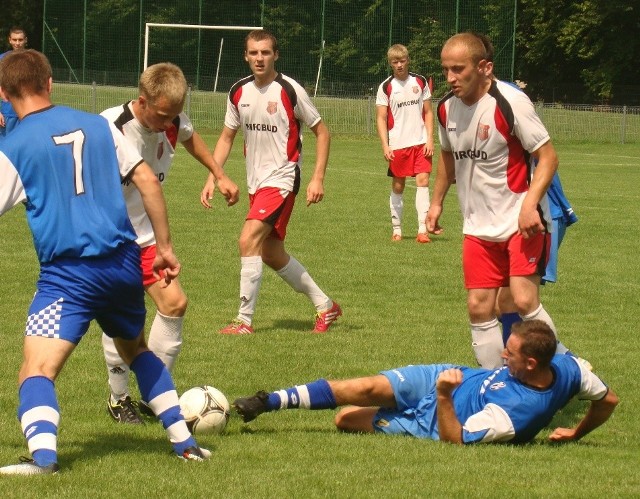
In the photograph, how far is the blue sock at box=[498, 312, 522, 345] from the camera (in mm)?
7363

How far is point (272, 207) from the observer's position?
9539 millimetres

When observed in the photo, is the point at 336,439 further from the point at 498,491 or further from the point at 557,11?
the point at 557,11

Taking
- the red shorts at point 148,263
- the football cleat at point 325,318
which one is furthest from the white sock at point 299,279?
the red shorts at point 148,263

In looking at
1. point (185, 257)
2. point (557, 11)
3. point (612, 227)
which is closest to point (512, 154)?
point (185, 257)

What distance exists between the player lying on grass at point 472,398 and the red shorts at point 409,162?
1001 cm

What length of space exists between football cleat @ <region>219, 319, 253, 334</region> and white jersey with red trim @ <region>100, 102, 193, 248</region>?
2.45 metres

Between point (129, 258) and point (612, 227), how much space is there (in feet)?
40.9

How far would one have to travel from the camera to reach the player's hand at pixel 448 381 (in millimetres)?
5910

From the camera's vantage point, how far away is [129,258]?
216 inches

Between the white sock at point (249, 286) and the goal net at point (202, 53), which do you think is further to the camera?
the goal net at point (202, 53)

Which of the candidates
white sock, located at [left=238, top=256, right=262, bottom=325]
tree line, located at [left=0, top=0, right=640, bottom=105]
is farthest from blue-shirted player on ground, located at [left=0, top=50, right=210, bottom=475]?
tree line, located at [left=0, top=0, right=640, bottom=105]

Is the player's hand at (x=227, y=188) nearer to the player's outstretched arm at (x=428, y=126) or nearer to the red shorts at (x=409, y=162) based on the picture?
the player's outstretched arm at (x=428, y=126)

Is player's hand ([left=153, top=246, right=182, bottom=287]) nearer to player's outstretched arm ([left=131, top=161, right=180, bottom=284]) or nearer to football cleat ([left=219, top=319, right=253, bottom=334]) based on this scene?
player's outstretched arm ([left=131, top=161, right=180, bottom=284])

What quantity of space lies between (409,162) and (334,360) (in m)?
8.49
